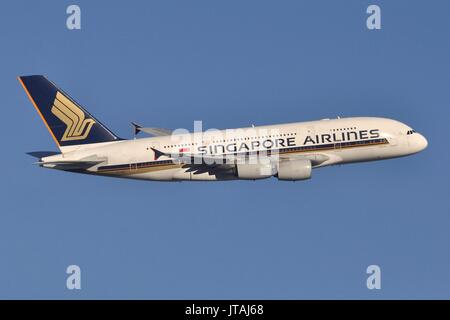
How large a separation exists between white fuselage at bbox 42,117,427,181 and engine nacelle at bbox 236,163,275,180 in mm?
888

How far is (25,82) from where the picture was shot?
7631 cm

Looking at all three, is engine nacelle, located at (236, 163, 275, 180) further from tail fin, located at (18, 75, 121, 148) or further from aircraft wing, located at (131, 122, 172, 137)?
tail fin, located at (18, 75, 121, 148)

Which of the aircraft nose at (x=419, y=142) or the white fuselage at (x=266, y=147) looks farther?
the aircraft nose at (x=419, y=142)

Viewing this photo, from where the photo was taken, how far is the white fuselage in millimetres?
69875

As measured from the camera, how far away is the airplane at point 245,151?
225 feet

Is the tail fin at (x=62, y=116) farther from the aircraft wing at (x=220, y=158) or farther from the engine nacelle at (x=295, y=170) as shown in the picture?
the engine nacelle at (x=295, y=170)

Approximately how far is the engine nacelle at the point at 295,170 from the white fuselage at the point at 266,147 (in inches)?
48.1

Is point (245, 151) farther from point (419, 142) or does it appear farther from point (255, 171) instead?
point (419, 142)

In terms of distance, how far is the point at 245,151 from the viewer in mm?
69750

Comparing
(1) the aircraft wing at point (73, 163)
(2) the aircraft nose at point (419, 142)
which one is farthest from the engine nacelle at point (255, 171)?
(2) the aircraft nose at point (419, 142)

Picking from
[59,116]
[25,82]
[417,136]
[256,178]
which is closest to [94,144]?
[59,116]

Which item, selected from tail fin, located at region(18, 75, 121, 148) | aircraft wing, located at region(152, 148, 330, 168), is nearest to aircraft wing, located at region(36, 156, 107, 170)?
tail fin, located at region(18, 75, 121, 148)

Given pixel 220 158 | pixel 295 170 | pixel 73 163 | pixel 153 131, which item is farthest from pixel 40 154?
pixel 295 170

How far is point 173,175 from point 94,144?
796cm
